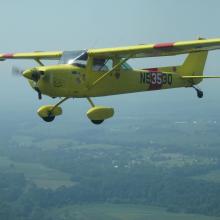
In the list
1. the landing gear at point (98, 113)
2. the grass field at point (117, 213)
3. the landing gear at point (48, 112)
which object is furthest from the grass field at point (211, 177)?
the landing gear at point (98, 113)

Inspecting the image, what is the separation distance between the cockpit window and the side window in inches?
18.4

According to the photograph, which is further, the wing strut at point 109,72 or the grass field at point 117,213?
the grass field at point 117,213

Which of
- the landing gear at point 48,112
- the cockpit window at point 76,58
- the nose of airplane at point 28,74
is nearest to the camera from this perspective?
the nose of airplane at point 28,74

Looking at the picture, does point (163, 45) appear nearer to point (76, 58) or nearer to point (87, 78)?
point (87, 78)

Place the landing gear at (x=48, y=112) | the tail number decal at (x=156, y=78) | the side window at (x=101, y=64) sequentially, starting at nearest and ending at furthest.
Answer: the side window at (x=101, y=64) → the landing gear at (x=48, y=112) → the tail number decal at (x=156, y=78)

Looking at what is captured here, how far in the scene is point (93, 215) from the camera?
13175cm

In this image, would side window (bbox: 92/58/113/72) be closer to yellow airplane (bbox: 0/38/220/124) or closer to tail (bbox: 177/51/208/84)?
yellow airplane (bbox: 0/38/220/124)

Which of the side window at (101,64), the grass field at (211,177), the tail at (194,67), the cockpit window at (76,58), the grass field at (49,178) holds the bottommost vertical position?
the grass field at (211,177)

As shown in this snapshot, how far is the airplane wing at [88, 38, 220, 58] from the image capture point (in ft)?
60.9

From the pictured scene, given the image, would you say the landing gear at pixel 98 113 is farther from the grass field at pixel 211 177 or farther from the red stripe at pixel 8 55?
the grass field at pixel 211 177

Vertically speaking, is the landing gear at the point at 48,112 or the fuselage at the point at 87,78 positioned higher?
the fuselage at the point at 87,78

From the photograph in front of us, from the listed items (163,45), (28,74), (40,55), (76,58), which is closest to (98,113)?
(76,58)

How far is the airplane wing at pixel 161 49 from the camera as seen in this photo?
1856 centimetres

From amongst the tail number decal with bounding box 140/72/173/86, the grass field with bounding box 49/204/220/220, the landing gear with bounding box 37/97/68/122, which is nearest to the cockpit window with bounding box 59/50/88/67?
the landing gear with bounding box 37/97/68/122
